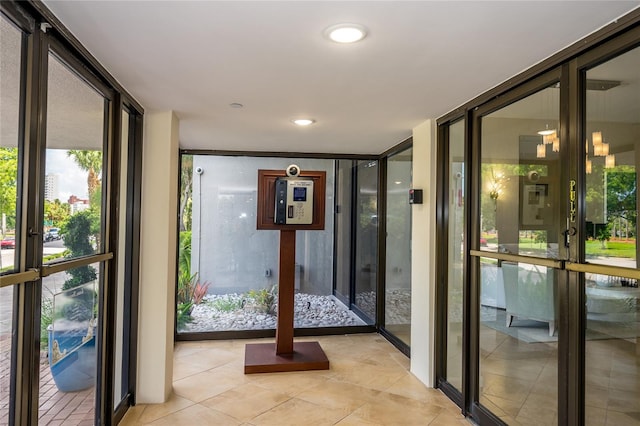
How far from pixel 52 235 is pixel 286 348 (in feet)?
8.97

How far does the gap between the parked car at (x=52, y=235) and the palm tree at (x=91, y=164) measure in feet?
1.37

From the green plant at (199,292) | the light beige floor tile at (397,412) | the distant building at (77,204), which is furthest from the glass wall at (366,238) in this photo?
the distant building at (77,204)

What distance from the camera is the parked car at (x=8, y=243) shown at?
1506 millimetres

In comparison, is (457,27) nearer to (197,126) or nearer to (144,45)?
(144,45)

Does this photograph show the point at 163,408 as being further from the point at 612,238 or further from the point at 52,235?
the point at 612,238

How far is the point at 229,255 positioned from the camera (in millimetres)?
5188

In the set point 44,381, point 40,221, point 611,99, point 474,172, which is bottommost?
point 44,381

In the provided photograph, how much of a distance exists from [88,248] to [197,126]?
1757mm

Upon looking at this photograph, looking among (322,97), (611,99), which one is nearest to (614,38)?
(611,99)

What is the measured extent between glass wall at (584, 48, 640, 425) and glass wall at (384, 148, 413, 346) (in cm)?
249

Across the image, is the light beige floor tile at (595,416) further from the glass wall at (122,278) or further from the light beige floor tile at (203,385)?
the glass wall at (122,278)

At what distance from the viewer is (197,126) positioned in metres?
3.85

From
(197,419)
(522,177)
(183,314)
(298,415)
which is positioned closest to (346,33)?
(522,177)

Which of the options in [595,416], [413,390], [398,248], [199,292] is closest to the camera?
[595,416]
